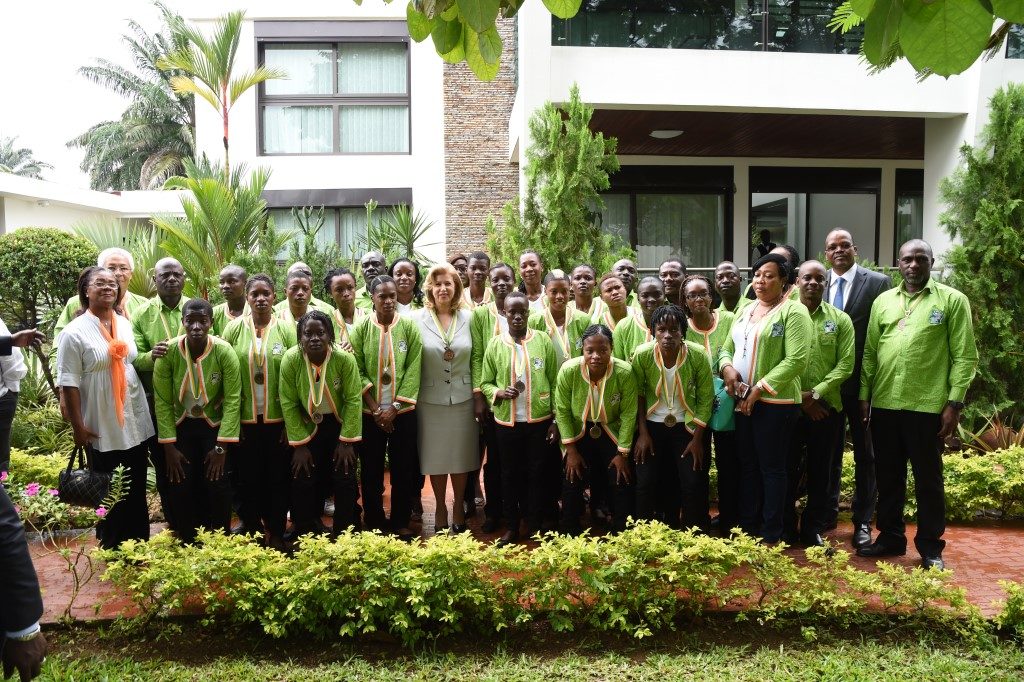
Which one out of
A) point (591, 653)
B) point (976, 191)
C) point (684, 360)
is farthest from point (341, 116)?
point (591, 653)

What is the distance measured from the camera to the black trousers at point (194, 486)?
5.34 m

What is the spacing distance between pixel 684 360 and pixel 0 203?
16584 mm

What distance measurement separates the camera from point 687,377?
5230 mm

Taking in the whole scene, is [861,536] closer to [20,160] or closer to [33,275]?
[33,275]

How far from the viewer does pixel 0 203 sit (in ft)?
54.7

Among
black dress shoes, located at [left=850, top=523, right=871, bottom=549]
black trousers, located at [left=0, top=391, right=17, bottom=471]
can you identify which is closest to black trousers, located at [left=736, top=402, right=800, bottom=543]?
black dress shoes, located at [left=850, top=523, right=871, bottom=549]

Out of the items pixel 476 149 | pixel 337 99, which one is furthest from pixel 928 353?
pixel 337 99

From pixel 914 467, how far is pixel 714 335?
58.5 inches

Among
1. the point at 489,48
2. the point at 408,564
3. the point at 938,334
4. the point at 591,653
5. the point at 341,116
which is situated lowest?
the point at 591,653

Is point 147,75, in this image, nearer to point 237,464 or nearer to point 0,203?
point 0,203

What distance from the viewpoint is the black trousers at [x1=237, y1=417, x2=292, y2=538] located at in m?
5.49

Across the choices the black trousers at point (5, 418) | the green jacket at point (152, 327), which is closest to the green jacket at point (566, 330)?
the green jacket at point (152, 327)

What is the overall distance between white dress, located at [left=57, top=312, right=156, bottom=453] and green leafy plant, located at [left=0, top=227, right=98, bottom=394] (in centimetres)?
656

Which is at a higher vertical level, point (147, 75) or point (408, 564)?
point (147, 75)
